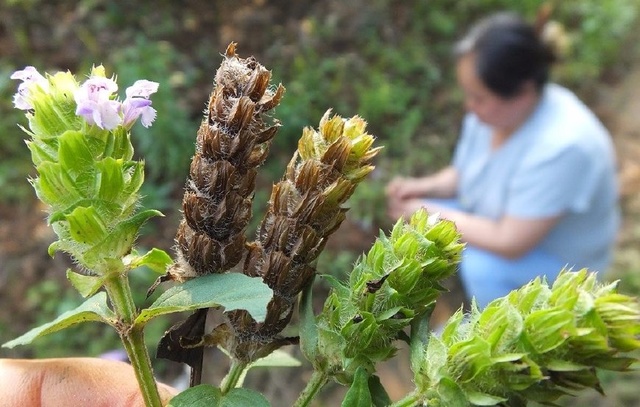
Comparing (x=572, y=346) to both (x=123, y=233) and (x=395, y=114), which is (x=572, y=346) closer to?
(x=123, y=233)

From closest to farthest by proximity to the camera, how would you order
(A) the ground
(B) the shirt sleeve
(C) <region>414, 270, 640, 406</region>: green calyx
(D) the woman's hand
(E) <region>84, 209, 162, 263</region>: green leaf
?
(C) <region>414, 270, 640, 406</region>: green calyx
(E) <region>84, 209, 162, 263</region>: green leaf
(D) the woman's hand
(B) the shirt sleeve
(A) the ground

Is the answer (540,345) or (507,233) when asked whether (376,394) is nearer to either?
(540,345)

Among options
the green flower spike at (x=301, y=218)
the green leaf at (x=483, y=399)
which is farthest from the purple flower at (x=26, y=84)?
the green leaf at (x=483, y=399)

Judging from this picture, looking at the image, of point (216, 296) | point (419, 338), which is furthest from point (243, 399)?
point (419, 338)

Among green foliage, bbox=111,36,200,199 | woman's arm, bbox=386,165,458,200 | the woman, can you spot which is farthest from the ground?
the woman

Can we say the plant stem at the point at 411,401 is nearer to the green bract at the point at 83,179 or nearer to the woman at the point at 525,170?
the green bract at the point at 83,179

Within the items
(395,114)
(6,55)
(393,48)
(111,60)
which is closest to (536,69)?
(395,114)

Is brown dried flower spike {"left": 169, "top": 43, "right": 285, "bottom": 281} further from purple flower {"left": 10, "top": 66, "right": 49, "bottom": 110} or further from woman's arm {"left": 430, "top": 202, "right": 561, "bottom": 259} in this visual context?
woman's arm {"left": 430, "top": 202, "right": 561, "bottom": 259}
